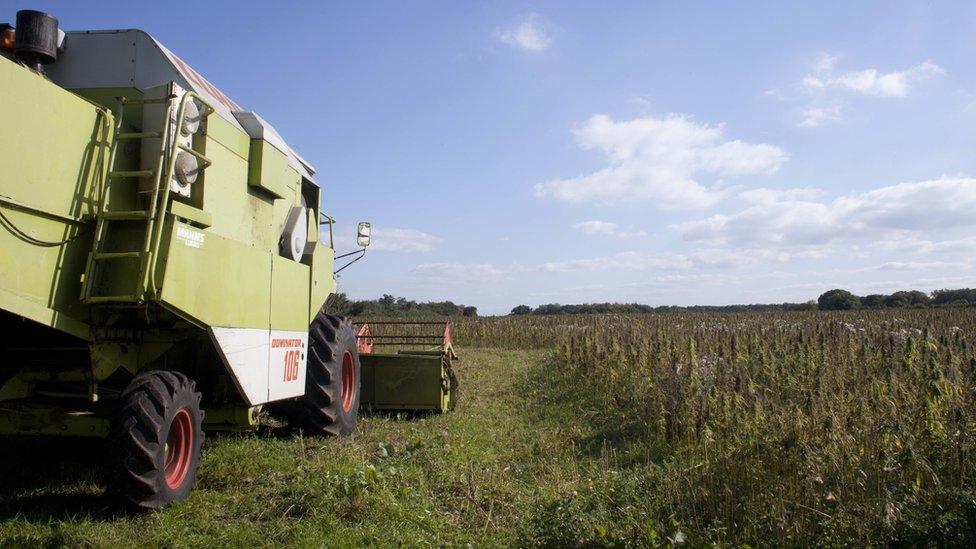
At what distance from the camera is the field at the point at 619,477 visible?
4160 millimetres

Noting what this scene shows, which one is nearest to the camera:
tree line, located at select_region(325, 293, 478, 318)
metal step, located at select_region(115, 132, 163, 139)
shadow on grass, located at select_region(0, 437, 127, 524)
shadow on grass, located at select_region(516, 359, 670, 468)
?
shadow on grass, located at select_region(0, 437, 127, 524)

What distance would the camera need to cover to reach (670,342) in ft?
38.5

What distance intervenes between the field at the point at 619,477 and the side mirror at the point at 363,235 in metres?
2.41

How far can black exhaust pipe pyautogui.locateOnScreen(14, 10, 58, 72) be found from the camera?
16.4 feet

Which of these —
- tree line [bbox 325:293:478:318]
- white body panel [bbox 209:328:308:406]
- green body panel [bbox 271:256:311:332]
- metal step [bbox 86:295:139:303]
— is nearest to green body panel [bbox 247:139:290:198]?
green body panel [bbox 271:256:311:332]

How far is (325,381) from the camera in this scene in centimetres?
698

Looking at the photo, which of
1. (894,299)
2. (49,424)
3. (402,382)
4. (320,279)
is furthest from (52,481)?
(894,299)

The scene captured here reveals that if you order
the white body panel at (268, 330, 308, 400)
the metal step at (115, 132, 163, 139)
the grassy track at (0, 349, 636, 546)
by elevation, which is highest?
the metal step at (115, 132, 163, 139)

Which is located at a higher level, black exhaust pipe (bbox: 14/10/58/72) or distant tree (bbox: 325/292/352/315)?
black exhaust pipe (bbox: 14/10/58/72)

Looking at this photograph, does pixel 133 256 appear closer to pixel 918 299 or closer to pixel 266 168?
pixel 266 168

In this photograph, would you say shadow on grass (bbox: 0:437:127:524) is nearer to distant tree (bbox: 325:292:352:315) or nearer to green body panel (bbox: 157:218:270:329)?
green body panel (bbox: 157:218:270:329)

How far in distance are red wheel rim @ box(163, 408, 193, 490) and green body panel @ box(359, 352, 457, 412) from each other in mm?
3949

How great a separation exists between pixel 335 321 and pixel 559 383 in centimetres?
550

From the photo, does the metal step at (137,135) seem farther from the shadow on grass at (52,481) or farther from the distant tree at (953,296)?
the distant tree at (953,296)
